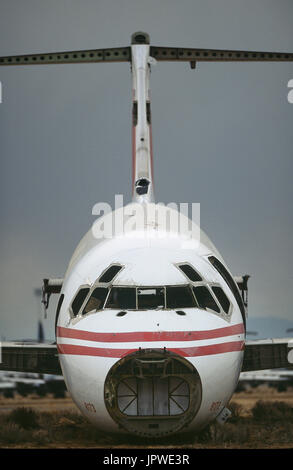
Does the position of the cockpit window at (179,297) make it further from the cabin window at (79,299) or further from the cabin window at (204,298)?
the cabin window at (79,299)

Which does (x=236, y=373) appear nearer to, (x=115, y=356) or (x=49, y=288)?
(x=115, y=356)

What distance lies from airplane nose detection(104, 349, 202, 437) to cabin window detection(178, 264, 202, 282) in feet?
5.89

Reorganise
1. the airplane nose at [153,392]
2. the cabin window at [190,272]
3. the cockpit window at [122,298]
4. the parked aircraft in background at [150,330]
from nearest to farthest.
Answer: the airplane nose at [153,392], the parked aircraft in background at [150,330], the cockpit window at [122,298], the cabin window at [190,272]

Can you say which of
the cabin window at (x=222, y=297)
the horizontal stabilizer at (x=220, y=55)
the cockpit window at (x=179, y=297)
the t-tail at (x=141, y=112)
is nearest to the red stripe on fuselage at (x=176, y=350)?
the cabin window at (x=222, y=297)

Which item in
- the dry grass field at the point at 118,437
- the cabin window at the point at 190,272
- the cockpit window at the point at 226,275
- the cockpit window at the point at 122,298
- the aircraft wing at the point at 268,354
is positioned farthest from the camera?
the aircraft wing at the point at 268,354

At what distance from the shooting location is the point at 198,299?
40.4 feet

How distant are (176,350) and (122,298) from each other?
4.75ft

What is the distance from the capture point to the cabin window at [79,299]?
12.8 m

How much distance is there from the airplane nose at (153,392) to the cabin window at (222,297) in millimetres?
1832

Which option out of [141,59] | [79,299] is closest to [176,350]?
[79,299]

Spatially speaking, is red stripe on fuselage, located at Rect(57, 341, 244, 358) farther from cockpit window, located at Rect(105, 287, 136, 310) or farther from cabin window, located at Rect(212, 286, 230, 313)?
cockpit window, located at Rect(105, 287, 136, 310)

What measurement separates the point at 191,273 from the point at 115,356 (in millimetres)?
2232

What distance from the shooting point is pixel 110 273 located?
41.7 ft

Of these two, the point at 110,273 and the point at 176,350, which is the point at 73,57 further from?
the point at 176,350
